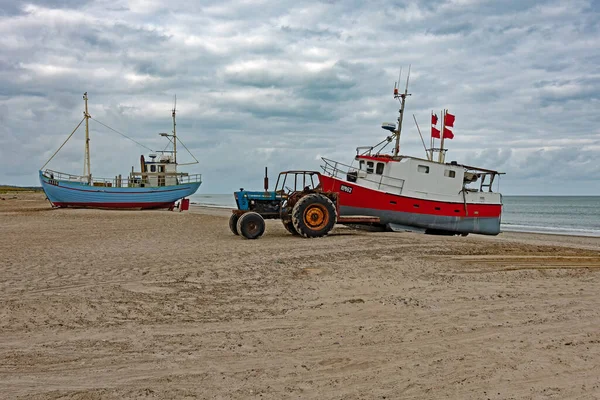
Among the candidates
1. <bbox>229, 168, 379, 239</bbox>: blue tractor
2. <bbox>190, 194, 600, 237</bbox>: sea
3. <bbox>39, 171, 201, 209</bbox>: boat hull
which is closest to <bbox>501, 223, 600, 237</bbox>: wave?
<bbox>190, 194, 600, 237</bbox>: sea

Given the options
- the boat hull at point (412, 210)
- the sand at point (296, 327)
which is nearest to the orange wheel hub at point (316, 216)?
the boat hull at point (412, 210)

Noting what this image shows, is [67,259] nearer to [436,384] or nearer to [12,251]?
[12,251]

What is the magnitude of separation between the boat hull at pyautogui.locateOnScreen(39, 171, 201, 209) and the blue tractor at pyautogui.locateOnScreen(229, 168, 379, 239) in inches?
865

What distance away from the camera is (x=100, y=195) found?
112ft

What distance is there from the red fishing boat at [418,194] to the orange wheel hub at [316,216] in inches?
82.7

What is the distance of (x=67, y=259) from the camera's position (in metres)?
10.5

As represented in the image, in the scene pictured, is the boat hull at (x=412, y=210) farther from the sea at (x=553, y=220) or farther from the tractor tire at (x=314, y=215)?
the sea at (x=553, y=220)

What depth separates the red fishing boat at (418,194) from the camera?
1658cm

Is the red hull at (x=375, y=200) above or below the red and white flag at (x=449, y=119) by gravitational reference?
below

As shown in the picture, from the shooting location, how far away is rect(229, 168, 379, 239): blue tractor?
1426cm

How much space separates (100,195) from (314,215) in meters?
24.1

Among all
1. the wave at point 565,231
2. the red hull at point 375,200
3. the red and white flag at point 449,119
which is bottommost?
the wave at point 565,231

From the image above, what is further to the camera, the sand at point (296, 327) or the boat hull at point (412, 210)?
the boat hull at point (412, 210)

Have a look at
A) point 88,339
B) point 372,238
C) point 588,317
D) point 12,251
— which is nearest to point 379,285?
point 588,317
